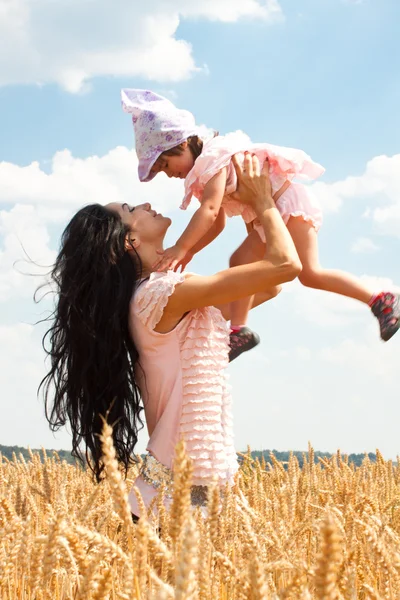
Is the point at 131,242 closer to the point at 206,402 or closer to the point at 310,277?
the point at 206,402

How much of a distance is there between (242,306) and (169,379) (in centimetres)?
137

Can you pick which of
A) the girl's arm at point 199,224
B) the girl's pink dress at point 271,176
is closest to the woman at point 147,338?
the girl's arm at point 199,224

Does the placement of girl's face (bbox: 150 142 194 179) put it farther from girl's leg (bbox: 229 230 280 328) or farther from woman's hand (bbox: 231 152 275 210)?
woman's hand (bbox: 231 152 275 210)

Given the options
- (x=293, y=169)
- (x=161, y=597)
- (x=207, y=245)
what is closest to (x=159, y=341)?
(x=207, y=245)

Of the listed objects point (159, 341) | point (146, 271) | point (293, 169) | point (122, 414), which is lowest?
point (122, 414)

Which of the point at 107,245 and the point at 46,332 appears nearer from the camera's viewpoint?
the point at 107,245

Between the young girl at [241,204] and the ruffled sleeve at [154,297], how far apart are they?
3.55 ft

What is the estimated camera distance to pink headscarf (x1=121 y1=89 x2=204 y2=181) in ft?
13.1

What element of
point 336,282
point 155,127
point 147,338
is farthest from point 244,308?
point 147,338

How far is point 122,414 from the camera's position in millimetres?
2867

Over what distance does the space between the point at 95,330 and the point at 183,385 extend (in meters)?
0.39

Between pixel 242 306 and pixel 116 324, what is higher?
pixel 242 306

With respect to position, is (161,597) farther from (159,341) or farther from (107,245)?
(107,245)

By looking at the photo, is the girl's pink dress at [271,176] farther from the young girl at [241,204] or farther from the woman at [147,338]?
the woman at [147,338]
